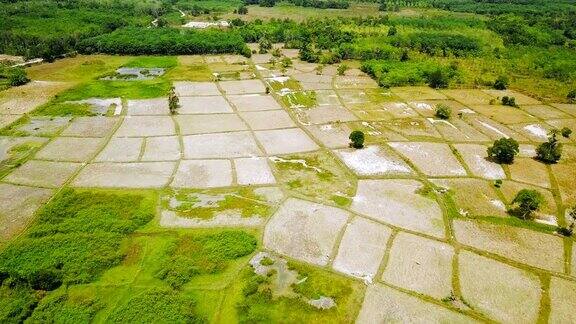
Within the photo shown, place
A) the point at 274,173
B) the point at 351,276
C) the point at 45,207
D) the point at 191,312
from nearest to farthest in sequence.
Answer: the point at 191,312 → the point at 351,276 → the point at 45,207 → the point at 274,173

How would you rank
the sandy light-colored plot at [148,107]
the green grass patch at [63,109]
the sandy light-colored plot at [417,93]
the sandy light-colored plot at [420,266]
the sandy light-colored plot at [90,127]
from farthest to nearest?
the sandy light-colored plot at [417,93] < the sandy light-colored plot at [148,107] < the green grass patch at [63,109] < the sandy light-colored plot at [90,127] < the sandy light-colored plot at [420,266]

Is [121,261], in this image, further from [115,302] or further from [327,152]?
[327,152]

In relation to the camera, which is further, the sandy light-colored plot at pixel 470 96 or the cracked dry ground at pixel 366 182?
the sandy light-colored plot at pixel 470 96

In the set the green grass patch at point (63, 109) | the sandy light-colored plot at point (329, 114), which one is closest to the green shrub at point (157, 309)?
the sandy light-colored plot at point (329, 114)

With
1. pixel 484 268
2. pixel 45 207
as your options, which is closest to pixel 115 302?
pixel 45 207

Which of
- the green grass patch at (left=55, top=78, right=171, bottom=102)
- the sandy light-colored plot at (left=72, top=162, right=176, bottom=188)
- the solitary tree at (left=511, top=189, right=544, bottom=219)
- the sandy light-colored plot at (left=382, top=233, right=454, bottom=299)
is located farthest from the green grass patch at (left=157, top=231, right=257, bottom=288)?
the green grass patch at (left=55, top=78, right=171, bottom=102)

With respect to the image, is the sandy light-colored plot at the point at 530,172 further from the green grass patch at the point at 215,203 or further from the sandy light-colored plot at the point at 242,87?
the sandy light-colored plot at the point at 242,87
